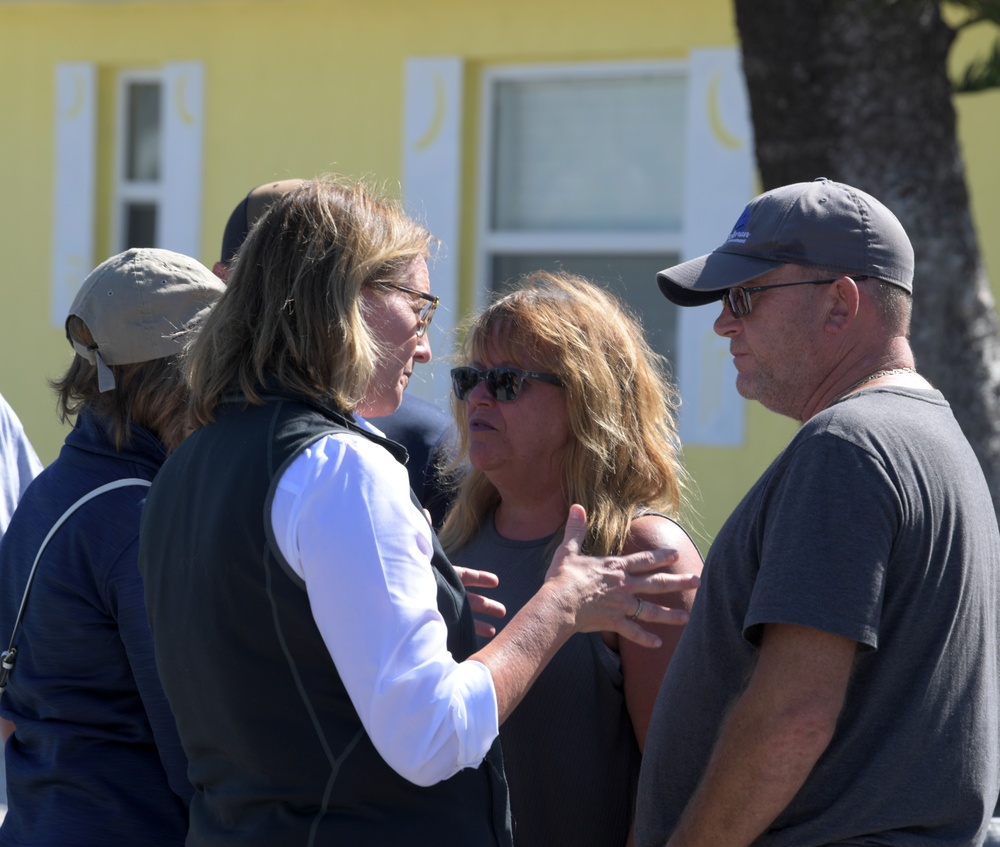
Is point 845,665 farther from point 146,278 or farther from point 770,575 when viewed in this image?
point 146,278

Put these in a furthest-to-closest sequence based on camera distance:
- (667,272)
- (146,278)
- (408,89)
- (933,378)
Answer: (408,89) < (933,378) < (146,278) < (667,272)

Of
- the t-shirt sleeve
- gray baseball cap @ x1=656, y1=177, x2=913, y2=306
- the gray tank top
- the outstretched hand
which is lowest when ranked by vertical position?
the gray tank top

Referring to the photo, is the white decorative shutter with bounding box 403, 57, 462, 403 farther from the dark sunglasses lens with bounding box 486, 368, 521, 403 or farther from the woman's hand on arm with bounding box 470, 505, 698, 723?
the woman's hand on arm with bounding box 470, 505, 698, 723

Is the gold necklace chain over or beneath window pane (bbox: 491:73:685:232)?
beneath

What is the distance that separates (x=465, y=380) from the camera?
8.96ft

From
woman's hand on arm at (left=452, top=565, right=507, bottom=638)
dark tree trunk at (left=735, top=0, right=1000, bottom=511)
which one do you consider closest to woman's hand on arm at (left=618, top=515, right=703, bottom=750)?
woman's hand on arm at (left=452, top=565, right=507, bottom=638)

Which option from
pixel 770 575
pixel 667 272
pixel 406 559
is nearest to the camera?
pixel 406 559

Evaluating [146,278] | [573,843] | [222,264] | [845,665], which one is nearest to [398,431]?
[222,264]

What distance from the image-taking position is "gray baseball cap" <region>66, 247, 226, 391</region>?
91.1 inches

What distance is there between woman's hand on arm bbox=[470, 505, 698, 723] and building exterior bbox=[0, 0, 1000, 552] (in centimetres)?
390

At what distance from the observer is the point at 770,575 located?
70.6 inches

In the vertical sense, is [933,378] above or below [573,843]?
above

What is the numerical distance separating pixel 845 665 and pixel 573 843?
0.83 metres

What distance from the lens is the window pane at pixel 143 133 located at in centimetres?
747
